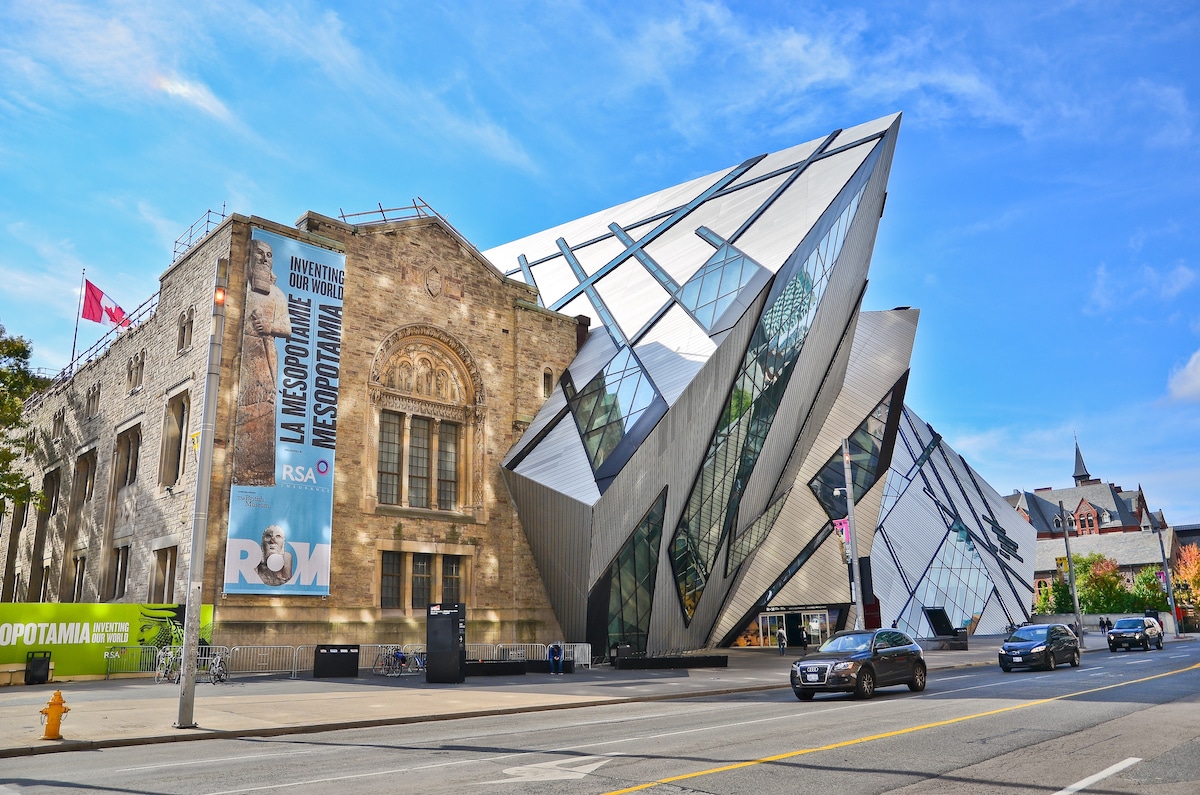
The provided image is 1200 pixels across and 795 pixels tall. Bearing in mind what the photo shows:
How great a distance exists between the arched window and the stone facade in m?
0.08

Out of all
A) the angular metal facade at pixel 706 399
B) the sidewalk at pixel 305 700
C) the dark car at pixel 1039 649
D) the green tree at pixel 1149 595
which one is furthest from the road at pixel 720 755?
the green tree at pixel 1149 595

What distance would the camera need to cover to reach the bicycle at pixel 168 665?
2520 cm

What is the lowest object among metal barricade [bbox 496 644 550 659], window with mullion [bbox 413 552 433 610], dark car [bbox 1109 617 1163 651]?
dark car [bbox 1109 617 1163 651]

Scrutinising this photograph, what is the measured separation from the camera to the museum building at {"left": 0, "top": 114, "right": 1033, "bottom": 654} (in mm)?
29719

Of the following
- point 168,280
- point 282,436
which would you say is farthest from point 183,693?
point 168,280

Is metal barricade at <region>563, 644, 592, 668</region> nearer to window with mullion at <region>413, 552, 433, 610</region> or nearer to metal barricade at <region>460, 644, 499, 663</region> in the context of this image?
metal barricade at <region>460, 644, 499, 663</region>

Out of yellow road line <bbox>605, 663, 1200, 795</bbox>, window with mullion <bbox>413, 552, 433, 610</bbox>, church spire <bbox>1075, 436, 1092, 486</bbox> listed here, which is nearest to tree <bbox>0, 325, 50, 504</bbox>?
window with mullion <bbox>413, 552, 433, 610</bbox>

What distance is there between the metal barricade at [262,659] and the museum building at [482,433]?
450mm

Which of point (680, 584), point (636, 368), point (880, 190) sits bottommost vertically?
point (680, 584)

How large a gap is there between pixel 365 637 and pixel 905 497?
36.8 metres

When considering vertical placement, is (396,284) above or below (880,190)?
below

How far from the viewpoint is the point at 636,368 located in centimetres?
3491

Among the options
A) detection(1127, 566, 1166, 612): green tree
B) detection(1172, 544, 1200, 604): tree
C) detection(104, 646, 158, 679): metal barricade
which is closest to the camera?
detection(104, 646, 158, 679): metal barricade

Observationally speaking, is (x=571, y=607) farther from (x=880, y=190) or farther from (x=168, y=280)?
(x=880, y=190)
